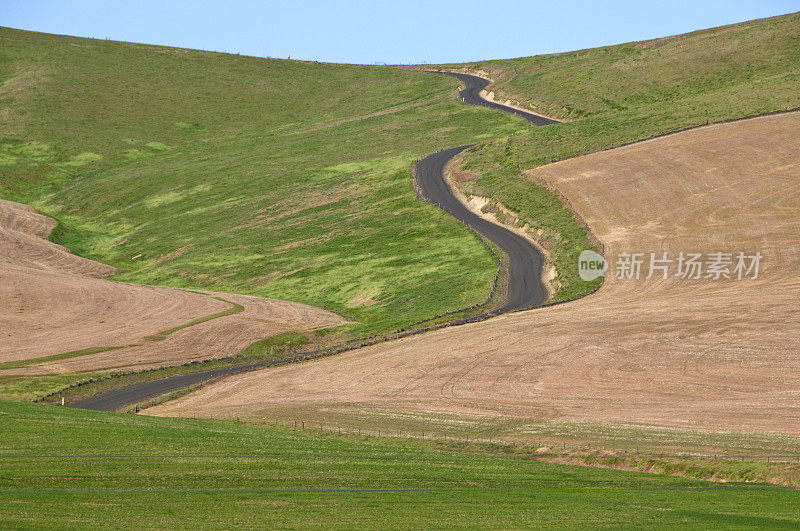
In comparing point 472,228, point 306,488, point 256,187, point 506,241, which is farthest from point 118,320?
point 256,187

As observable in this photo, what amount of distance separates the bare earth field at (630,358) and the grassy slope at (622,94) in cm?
921

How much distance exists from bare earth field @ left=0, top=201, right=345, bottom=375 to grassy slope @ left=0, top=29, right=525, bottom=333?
340 inches

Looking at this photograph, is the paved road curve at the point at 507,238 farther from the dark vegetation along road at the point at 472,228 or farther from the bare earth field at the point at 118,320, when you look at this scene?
the bare earth field at the point at 118,320

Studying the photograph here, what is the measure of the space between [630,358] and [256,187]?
93.2 m

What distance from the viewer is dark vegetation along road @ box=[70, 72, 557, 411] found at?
5672cm

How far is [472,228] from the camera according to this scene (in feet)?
323

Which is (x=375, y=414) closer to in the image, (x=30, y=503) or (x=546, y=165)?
(x=30, y=503)

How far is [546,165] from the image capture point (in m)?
112

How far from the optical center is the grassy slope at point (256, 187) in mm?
93875

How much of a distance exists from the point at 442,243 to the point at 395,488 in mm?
68233

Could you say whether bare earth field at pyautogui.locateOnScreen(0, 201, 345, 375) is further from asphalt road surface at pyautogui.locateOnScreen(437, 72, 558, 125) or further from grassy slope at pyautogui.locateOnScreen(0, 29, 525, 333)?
asphalt road surface at pyautogui.locateOnScreen(437, 72, 558, 125)

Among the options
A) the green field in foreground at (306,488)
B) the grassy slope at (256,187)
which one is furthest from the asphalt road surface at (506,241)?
the green field in foreground at (306,488)

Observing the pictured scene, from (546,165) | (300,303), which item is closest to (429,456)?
(300,303)

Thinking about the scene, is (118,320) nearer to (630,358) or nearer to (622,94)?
(630,358)
